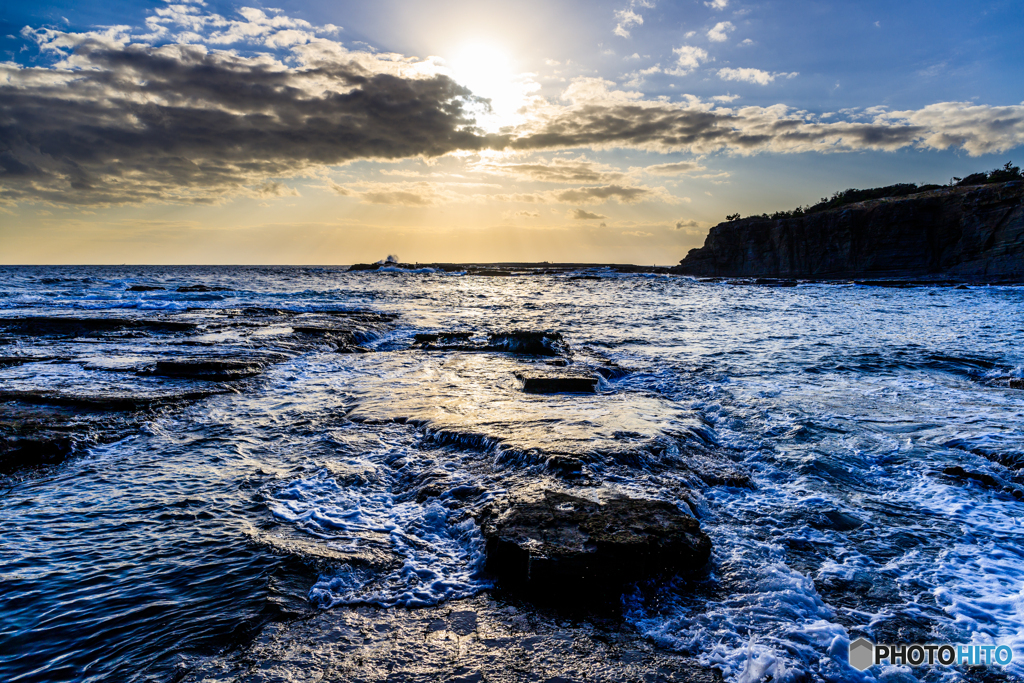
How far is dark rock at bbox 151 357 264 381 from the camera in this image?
9836mm

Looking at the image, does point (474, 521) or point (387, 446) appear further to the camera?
point (387, 446)

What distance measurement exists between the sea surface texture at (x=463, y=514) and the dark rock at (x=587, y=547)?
0.53 feet

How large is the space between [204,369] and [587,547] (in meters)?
9.62

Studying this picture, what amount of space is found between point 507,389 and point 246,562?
6001 millimetres

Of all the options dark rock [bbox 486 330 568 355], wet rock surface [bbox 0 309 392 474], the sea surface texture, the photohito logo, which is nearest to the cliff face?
the sea surface texture

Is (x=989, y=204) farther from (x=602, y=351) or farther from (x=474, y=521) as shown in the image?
(x=474, y=521)

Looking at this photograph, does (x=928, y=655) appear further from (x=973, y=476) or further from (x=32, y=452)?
(x=32, y=452)

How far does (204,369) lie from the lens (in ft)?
33.0

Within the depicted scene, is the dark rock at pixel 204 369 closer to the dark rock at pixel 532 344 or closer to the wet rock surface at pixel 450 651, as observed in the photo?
the dark rock at pixel 532 344

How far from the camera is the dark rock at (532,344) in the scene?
43.5 ft

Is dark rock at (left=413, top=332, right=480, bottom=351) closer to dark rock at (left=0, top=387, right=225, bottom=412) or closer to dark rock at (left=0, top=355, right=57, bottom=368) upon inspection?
dark rock at (left=0, top=387, right=225, bottom=412)

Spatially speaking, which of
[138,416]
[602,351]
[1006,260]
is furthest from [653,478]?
[1006,260]

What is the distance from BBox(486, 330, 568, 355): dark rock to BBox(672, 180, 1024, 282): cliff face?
5917 centimetres

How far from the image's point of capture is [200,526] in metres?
4.29
